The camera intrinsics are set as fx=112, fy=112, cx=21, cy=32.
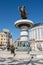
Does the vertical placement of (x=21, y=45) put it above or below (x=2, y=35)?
below

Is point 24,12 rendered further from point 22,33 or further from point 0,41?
point 0,41

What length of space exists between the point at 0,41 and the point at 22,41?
57.6 meters

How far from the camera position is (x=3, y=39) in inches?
2825

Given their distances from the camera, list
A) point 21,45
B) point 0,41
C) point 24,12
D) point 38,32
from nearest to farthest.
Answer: point 21,45, point 24,12, point 38,32, point 0,41

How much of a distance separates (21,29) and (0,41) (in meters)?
57.0

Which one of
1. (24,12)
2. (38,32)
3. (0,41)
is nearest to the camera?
(24,12)

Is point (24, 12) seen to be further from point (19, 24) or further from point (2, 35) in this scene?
point (2, 35)

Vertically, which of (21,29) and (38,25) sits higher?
(38,25)

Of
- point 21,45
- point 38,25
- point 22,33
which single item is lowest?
point 21,45

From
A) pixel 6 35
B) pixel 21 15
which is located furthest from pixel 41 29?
pixel 21 15

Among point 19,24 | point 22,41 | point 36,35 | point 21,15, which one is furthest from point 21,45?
point 36,35

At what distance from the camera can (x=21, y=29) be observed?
15.6 m

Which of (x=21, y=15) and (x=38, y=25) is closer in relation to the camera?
(x=21, y=15)

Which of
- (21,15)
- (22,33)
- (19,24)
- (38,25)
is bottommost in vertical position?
(22,33)
